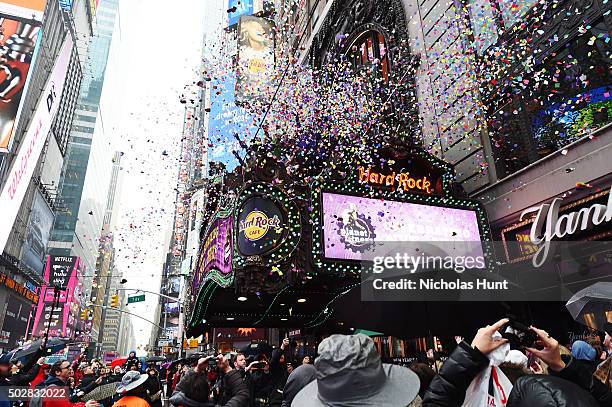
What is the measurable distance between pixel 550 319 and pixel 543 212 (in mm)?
2927

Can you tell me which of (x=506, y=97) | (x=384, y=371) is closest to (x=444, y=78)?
(x=506, y=97)

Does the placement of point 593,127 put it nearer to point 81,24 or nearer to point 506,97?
point 506,97

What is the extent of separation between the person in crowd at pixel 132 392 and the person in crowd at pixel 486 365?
393 centimetres

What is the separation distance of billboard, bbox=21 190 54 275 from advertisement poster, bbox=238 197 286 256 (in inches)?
1854

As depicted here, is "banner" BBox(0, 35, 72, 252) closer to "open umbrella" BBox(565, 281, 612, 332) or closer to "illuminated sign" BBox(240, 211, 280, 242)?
"illuminated sign" BBox(240, 211, 280, 242)

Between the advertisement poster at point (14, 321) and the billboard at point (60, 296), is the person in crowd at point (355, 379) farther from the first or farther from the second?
the billboard at point (60, 296)

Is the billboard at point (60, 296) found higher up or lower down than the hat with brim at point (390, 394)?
higher up

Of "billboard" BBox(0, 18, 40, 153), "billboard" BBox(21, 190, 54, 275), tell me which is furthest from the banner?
"billboard" BBox(21, 190, 54, 275)

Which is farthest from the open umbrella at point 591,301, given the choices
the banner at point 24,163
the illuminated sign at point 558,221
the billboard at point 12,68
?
the billboard at point 12,68

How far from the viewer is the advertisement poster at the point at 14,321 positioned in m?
38.0

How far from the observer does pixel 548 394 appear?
1.68 metres

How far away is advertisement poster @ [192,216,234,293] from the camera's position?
9.84 meters

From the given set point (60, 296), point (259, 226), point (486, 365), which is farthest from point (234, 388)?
point (60, 296)

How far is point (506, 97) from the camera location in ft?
36.4
